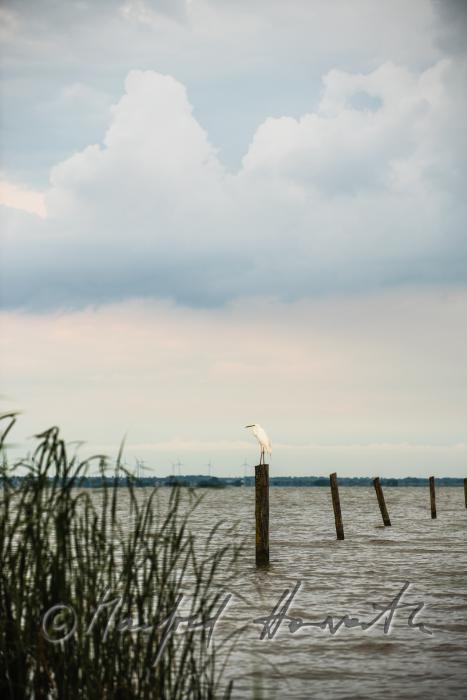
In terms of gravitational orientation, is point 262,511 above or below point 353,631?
above

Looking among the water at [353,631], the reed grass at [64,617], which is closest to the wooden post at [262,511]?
the water at [353,631]

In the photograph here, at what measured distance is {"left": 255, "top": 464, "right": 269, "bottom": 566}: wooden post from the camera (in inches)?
734

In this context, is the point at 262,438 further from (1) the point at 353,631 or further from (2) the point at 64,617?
(2) the point at 64,617

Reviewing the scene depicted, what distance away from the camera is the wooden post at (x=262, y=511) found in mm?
18656

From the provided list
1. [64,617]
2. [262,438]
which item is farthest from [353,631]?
[262,438]

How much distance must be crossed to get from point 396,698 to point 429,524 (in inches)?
1228

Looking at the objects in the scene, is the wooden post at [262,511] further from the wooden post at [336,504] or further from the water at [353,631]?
the wooden post at [336,504]

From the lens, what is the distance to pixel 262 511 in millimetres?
18719

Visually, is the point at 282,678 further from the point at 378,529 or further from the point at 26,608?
the point at 378,529

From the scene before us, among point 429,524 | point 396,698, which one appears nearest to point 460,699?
point 396,698

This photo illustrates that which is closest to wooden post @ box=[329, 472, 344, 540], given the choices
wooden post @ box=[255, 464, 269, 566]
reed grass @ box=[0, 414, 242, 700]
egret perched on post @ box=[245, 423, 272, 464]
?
egret perched on post @ box=[245, 423, 272, 464]

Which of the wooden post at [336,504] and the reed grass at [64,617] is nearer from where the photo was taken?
the reed grass at [64,617]

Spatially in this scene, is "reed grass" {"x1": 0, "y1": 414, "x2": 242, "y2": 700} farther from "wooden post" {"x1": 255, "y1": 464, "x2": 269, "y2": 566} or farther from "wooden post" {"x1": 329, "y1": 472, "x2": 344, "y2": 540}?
"wooden post" {"x1": 329, "y1": 472, "x2": 344, "y2": 540}

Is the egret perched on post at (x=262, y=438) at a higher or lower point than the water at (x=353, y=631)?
higher
